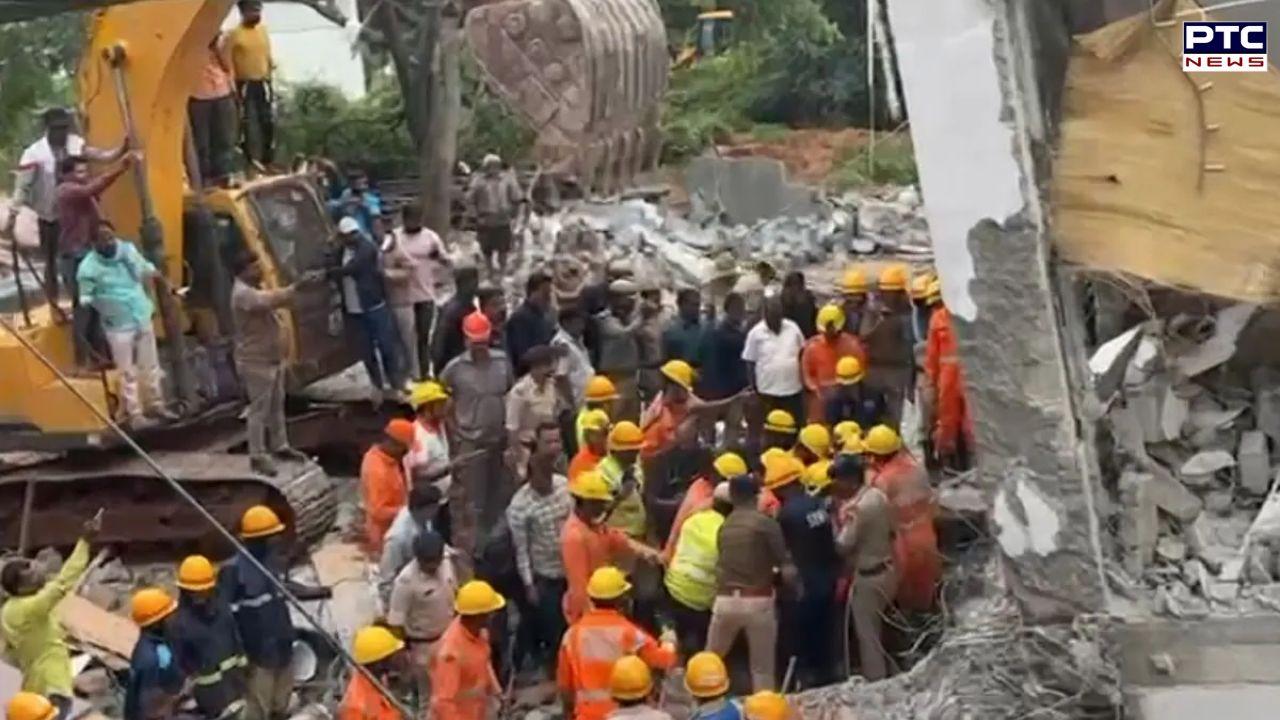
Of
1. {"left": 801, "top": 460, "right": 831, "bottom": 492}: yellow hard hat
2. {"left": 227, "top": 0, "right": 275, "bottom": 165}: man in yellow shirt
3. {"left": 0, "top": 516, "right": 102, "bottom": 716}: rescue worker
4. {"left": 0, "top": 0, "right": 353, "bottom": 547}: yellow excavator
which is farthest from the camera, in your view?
{"left": 227, "top": 0, "right": 275, "bottom": 165}: man in yellow shirt

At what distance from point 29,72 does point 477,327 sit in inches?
599

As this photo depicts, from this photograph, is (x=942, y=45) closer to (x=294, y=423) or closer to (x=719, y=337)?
(x=719, y=337)

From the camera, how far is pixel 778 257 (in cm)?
2147

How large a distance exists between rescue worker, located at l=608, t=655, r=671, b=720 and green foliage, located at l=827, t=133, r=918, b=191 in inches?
688

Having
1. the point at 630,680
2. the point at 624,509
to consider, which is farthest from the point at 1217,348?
the point at 624,509

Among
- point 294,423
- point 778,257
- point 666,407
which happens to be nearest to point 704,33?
point 778,257

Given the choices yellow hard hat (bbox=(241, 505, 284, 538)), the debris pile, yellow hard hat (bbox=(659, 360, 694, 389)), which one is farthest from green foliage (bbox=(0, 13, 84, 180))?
the debris pile

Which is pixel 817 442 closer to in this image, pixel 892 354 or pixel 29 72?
pixel 892 354

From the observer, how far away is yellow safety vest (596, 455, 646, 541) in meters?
11.1

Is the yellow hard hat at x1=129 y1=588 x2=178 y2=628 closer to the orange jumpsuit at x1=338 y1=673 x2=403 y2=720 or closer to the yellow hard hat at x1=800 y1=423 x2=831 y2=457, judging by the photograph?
the orange jumpsuit at x1=338 y1=673 x2=403 y2=720

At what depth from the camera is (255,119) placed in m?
15.4

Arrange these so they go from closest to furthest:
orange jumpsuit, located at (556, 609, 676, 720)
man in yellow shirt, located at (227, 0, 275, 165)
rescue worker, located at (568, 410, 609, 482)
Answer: orange jumpsuit, located at (556, 609, 676, 720), rescue worker, located at (568, 410, 609, 482), man in yellow shirt, located at (227, 0, 275, 165)

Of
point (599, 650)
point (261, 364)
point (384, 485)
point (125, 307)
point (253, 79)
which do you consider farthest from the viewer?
point (253, 79)

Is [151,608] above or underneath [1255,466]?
underneath
